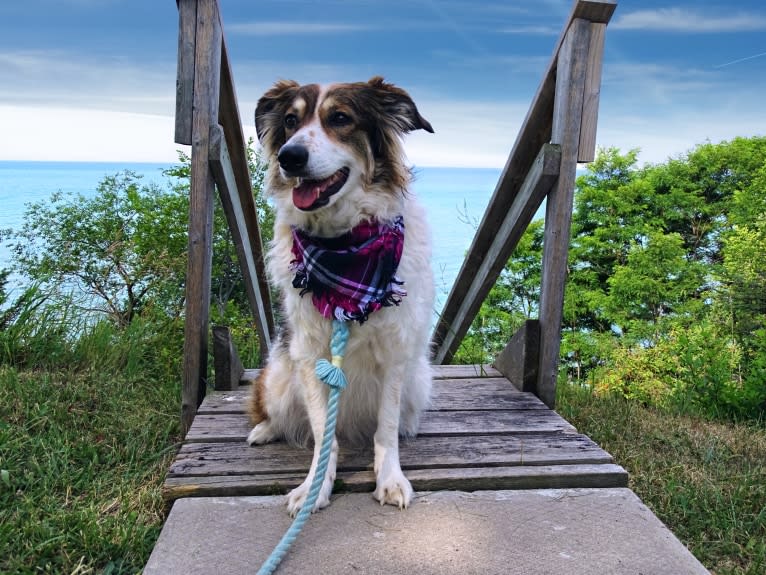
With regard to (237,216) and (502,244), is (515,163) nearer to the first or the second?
(502,244)

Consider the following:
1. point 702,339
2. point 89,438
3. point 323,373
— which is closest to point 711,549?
point 323,373

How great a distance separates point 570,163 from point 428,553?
1.90 m

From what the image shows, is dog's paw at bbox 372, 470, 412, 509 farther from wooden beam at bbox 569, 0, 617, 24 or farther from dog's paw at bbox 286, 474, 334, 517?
wooden beam at bbox 569, 0, 617, 24

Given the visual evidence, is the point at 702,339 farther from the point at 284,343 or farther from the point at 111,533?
the point at 111,533

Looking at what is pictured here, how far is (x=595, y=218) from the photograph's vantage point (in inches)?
844

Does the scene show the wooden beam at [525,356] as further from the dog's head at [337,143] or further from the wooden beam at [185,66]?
the wooden beam at [185,66]

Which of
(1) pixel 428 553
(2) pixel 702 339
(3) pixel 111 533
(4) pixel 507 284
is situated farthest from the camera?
(4) pixel 507 284

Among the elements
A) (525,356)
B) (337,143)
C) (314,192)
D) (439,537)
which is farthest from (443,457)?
(337,143)

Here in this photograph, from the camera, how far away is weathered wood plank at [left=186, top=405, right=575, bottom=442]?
269 cm

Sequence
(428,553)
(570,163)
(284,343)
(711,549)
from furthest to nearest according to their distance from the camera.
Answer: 1. (570,163)
2. (284,343)
3. (711,549)
4. (428,553)

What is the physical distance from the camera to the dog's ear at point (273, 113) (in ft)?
7.81

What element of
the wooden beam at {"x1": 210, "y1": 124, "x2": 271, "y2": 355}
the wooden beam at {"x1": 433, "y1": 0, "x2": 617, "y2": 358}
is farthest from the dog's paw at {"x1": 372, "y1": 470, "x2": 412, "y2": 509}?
the wooden beam at {"x1": 433, "y1": 0, "x2": 617, "y2": 358}

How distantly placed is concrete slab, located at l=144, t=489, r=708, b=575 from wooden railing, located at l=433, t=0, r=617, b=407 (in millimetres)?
1039

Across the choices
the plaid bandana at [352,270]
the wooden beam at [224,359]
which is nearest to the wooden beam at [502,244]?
the plaid bandana at [352,270]
